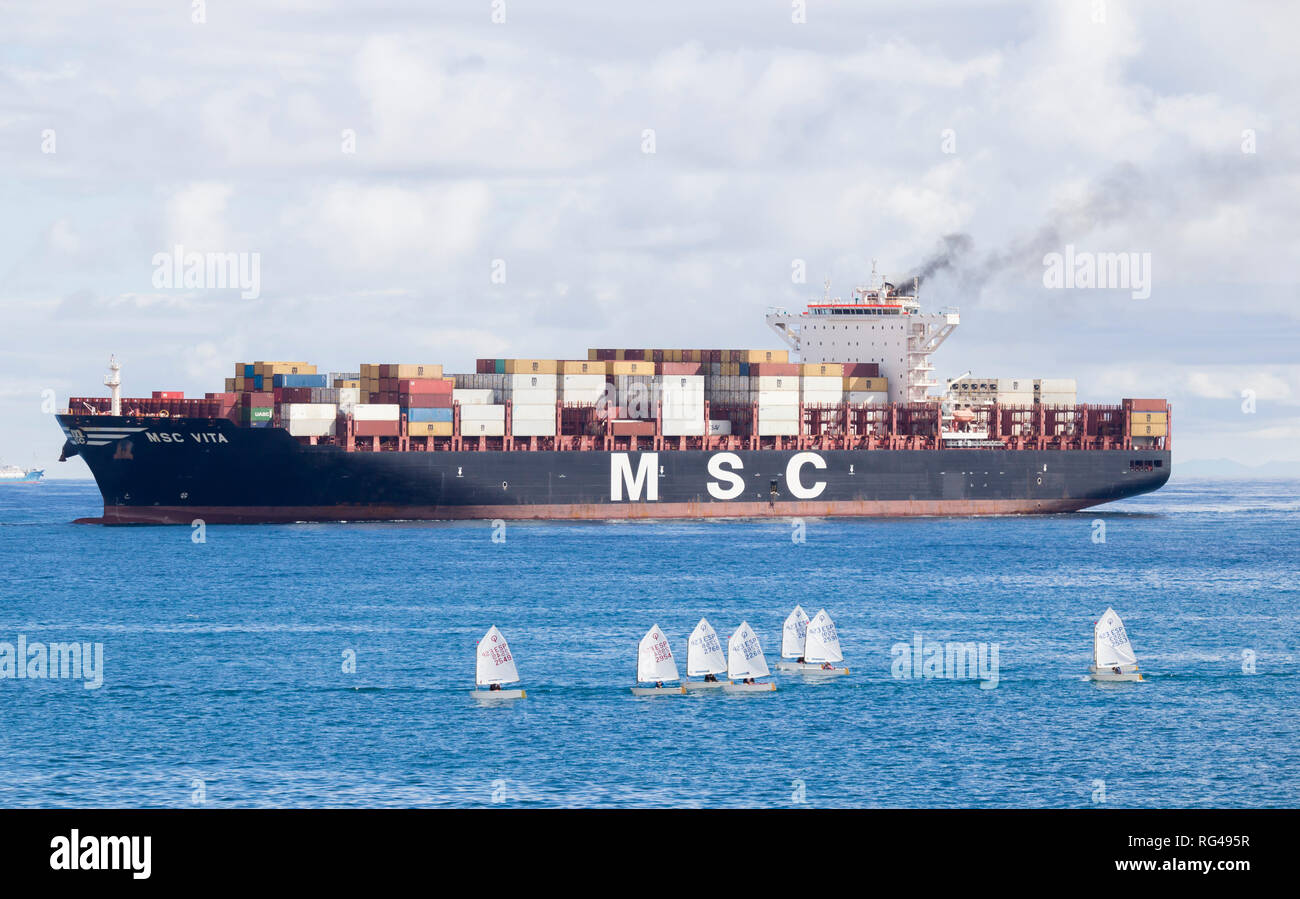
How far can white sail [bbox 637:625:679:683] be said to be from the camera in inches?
1483

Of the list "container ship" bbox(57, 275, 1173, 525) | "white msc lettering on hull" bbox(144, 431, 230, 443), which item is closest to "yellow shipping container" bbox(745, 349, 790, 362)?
"container ship" bbox(57, 275, 1173, 525)

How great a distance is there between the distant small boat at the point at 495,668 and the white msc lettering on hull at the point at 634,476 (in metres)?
51.1

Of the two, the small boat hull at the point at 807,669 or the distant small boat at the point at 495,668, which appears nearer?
the distant small boat at the point at 495,668

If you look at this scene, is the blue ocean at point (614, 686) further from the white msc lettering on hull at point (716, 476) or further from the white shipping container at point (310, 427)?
the white msc lettering on hull at point (716, 476)

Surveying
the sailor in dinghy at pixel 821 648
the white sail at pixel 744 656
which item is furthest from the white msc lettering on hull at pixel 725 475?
the white sail at pixel 744 656

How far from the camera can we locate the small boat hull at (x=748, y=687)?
127 ft

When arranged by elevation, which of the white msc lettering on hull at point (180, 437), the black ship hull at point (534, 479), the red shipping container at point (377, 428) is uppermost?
the red shipping container at point (377, 428)

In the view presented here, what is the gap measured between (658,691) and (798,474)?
55648mm

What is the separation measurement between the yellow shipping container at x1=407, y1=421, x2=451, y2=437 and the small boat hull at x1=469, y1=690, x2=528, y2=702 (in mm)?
47063

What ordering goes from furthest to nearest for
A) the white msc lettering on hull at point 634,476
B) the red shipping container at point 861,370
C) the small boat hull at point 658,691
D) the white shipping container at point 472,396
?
the red shipping container at point 861,370, the white msc lettering on hull at point 634,476, the white shipping container at point 472,396, the small boat hull at point 658,691

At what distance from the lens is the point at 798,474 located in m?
92.9

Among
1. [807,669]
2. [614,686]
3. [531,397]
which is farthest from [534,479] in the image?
[614,686]
